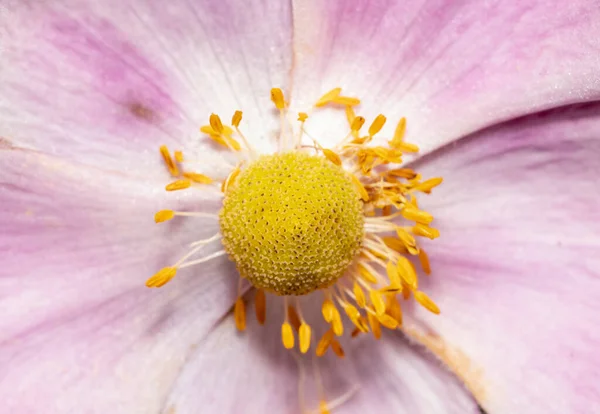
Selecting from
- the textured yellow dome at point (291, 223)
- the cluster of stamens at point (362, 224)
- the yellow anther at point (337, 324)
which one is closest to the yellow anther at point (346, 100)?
the cluster of stamens at point (362, 224)

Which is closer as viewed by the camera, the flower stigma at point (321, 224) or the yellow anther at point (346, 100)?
the flower stigma at point (321, 224)

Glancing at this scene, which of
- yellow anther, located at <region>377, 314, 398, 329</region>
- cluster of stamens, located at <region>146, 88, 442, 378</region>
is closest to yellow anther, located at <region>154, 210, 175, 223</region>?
cluster of stamens, located at <region>146, 88, 442, 378</region>

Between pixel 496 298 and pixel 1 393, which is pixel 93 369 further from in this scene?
pixel 496 298

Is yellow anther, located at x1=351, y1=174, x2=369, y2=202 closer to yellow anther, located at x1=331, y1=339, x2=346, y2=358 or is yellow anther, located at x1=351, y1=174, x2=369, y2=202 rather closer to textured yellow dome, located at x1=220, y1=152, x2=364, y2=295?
textured yellow dome, located at x1=220, y1=152, x2=364, y2=295

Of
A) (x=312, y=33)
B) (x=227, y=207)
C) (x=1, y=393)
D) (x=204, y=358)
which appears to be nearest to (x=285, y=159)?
(x=227, y=207)

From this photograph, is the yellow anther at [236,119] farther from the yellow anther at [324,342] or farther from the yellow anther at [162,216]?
the yellow anther at [324,342]
